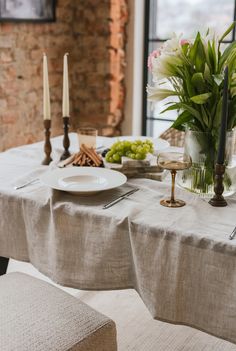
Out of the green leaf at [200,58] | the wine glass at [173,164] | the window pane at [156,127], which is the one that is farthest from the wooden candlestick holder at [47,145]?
the window pane at [156,127]

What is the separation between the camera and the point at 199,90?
1486mm

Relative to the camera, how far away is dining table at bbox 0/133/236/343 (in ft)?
4.03

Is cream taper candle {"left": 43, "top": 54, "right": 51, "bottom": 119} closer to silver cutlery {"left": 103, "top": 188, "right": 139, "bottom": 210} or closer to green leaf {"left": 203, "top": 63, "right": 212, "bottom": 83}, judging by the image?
silver cutlery {"left": 103, "top": 188, "right": 139, "bottom": 210}

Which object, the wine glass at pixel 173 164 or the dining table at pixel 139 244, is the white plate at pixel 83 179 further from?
the wine glass at pixel 173 164

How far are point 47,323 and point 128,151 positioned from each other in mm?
721

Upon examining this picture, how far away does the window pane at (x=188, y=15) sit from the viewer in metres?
3.55

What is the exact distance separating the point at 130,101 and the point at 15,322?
2.87m

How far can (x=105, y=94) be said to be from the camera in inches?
151

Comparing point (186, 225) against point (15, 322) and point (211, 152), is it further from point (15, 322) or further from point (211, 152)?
point (15, 322)

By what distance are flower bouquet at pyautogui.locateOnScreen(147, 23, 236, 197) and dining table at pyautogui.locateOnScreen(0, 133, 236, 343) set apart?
0.42 ft

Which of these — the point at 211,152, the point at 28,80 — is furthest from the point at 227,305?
the point at 28,80

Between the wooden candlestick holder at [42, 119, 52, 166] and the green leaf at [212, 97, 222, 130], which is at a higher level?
the green leaf at [212, 97, 222, 130]

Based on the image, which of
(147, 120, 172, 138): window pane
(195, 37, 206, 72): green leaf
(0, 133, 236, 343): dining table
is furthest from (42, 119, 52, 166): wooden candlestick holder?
(147, 120, 172, 138): window pane

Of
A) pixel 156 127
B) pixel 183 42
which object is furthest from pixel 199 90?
pixel 156 127
